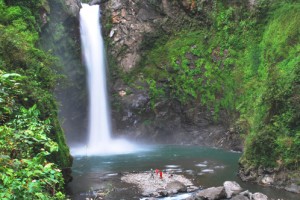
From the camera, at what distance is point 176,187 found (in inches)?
725

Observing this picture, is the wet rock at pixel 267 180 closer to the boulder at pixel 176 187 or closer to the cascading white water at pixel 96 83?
the boulder at pixel 176 187

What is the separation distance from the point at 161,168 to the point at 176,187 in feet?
19.5

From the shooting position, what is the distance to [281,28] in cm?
3356

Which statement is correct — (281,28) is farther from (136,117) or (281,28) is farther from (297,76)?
(136,117)

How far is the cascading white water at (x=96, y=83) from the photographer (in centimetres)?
3809

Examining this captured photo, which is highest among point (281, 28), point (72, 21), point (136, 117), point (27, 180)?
point (72, 21)

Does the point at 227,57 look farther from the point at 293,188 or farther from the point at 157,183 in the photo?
the point at 293,188

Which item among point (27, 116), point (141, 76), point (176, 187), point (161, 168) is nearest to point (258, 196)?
point (176, 187)

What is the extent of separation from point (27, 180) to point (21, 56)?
43.7 ft

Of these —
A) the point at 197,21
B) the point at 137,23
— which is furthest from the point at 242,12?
the point at 137,23

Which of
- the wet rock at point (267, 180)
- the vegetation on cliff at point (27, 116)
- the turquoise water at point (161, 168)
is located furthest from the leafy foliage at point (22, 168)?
the wet rock at point (267, 180)

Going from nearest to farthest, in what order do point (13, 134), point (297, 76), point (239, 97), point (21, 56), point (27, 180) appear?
point (27, 180) → point (13, 134) → point (21, 56) → point (297, 76) → point (239, 97)

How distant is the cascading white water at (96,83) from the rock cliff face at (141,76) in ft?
3.48

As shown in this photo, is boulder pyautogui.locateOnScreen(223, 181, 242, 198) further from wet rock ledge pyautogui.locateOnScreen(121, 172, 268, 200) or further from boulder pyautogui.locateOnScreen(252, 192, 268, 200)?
boulder pyautogui.locateOnScreen(252, 192, 268, 200)
